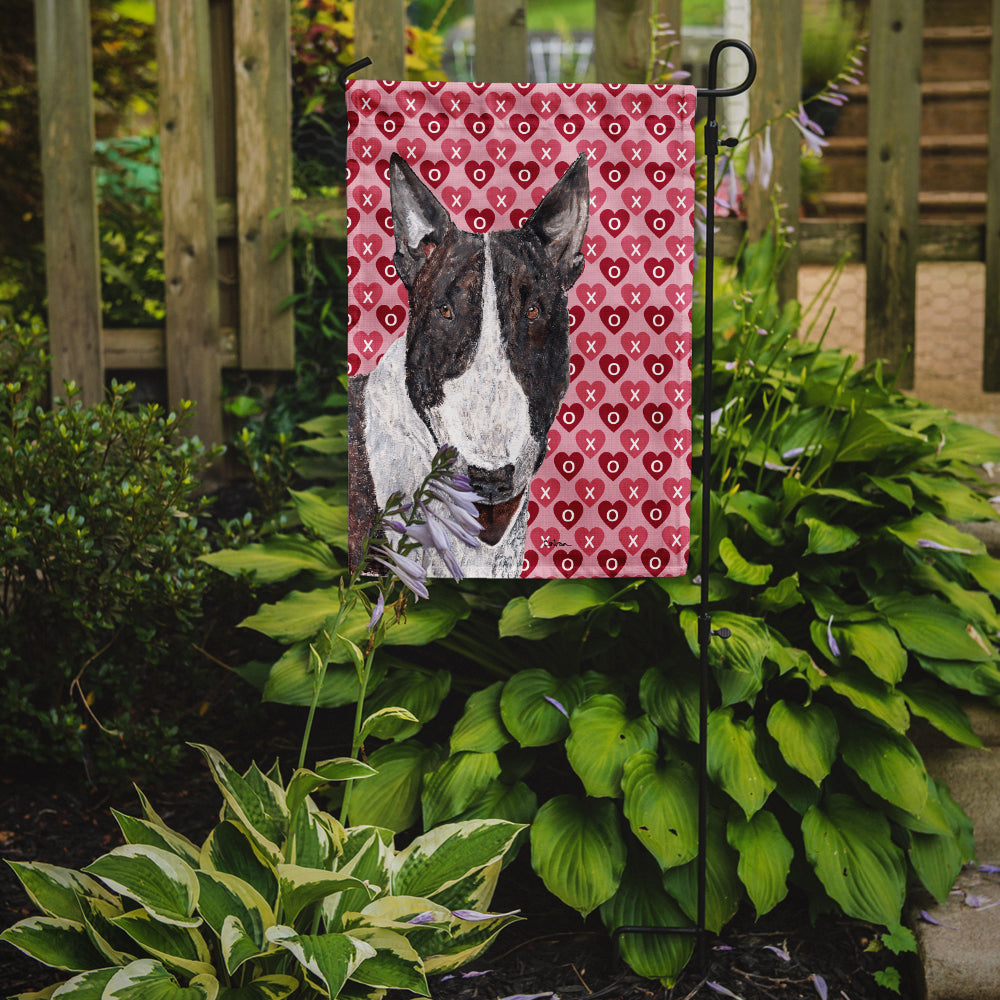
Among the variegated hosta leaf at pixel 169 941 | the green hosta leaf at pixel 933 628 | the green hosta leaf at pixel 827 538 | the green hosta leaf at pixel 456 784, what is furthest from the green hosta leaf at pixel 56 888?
the green hosta leaf at pixel 933 628

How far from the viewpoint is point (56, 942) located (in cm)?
162

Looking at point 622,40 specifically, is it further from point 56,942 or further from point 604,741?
point 56,942

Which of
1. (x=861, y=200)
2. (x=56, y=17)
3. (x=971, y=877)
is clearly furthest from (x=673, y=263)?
(x=861, y=200)

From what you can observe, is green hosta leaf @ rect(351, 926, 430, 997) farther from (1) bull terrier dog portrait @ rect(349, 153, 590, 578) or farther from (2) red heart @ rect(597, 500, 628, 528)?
(2) red heart @ rect(597, 500, 628, 528)

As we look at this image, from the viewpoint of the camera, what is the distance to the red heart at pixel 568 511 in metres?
1.94

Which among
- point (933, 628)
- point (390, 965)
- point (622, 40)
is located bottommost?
point (390, 965)

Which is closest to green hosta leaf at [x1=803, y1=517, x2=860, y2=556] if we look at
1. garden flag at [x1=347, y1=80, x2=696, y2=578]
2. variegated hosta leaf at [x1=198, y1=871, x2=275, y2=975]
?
garden flag at [x1=347, y1=80, x2=696, y2=578]

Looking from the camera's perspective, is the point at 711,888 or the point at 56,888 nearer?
the point at 56,888

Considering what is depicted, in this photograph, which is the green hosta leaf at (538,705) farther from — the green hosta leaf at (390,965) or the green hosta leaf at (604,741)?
the green hosta leaf at (390,965)

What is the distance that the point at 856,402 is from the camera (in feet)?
8.27

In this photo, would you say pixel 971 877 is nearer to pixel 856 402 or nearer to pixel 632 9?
pixel 856 402

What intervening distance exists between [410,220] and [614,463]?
596 mm

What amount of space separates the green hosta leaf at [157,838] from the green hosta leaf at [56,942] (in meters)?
0.16

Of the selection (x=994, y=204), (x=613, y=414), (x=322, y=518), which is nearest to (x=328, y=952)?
(x=613, y=414)
